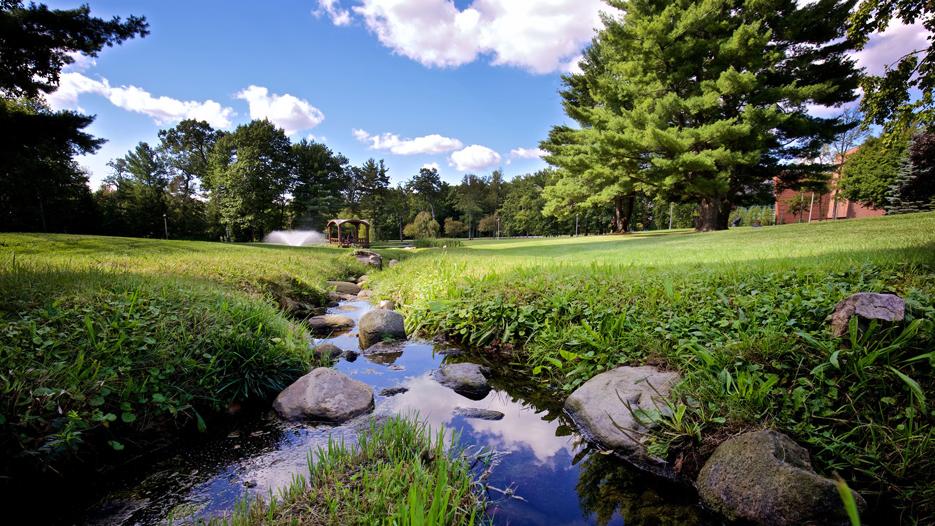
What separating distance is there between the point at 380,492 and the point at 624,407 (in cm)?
189

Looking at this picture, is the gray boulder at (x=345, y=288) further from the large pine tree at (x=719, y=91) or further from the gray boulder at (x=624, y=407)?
the large pine tree at (x=719, y=91)

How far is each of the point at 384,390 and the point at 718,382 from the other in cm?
295

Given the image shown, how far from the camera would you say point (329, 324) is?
602 centimetres

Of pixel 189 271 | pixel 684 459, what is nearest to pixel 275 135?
pixel 189 271

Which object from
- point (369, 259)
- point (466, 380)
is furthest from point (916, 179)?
point (466, 380)

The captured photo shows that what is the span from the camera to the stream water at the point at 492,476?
1.82 metres

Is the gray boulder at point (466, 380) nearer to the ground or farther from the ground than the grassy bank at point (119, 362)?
nearer to the ground

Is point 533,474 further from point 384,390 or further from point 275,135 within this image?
point 275,135

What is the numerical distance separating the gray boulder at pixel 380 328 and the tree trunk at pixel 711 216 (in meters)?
18.1

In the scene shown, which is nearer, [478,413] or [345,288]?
[478,413]

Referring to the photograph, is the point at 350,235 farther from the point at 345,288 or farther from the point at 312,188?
the point at 345,288

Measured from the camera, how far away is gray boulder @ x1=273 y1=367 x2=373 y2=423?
2.83 m

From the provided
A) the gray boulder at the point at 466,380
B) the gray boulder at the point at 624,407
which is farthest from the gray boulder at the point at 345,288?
the gray boulder at the point at 624,407

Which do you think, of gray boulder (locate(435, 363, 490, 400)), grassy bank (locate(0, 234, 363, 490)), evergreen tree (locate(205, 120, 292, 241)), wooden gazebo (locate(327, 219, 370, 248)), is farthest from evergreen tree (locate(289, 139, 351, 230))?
gray boulder (locate(435, 363, 490, 400))
